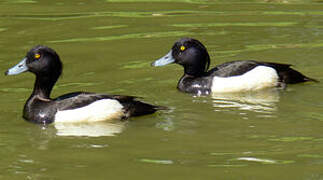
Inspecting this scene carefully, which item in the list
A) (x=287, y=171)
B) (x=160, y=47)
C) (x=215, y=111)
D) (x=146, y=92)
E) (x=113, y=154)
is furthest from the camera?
(x=160, y=47)

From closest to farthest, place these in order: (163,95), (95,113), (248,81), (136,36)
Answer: (95,113)
(163,95)
(248,81)
(136,36)

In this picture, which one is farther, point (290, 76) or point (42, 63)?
point (290, 76)

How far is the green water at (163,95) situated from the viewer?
26.9 ft

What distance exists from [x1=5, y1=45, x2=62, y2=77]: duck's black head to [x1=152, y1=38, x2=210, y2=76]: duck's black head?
225cm

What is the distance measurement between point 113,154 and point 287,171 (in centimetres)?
191

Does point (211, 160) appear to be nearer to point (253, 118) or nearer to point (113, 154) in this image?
point (113, 154)

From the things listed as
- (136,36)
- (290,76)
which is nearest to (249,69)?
(290,76)

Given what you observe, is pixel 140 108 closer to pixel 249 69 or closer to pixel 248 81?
pixel 248 81

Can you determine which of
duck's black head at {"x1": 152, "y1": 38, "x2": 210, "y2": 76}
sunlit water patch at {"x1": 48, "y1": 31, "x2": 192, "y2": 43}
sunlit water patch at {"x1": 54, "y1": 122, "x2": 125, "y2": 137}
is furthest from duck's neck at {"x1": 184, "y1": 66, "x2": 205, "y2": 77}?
sunlit water patch at {"x1": 48, "y1": 31, "x2": 192, "y2": 43}

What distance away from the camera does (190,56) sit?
12.3m

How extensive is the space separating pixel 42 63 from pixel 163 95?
2.11 m

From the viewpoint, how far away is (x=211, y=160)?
324 inches

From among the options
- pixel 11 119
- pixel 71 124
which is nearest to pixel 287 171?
pixel 71 124

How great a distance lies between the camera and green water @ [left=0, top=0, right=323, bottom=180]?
26.9 ft
